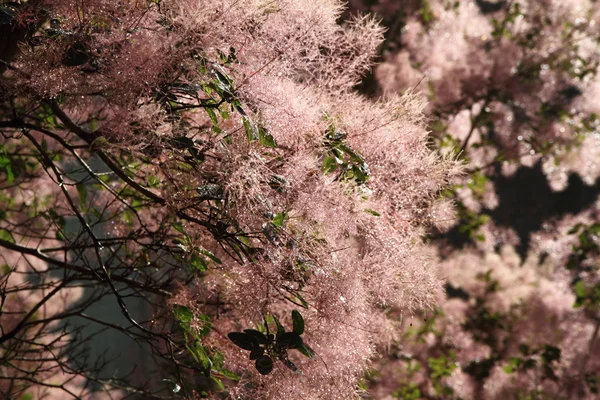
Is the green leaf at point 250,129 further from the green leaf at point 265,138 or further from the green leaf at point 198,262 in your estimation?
the green leaf at point 198,262

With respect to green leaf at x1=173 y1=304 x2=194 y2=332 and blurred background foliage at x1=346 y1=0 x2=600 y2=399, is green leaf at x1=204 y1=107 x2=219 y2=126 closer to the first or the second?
green leaf at x1=173 y1=304 x2=194 y2=332

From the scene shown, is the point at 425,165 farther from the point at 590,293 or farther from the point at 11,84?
the point at 590,293

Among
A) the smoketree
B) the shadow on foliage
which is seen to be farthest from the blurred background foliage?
the shadow on foliage

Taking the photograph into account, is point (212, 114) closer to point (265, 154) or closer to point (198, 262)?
point (265, 154)

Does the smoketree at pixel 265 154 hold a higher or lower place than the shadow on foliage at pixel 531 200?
lower

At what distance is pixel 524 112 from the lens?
15.0 ft

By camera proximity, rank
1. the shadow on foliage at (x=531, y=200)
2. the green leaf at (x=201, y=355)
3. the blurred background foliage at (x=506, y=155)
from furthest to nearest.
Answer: the shadow on foliage at (x=531, y=200), the blurred background foliage at (x=506, y=155), the green leaf at (x=201, y=355)

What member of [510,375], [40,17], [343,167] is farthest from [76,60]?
[510,375]

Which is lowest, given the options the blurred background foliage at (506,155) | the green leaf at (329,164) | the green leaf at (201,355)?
the green leaf at (201,355)

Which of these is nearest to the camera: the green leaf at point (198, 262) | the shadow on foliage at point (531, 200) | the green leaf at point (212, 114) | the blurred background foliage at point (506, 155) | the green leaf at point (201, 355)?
the green leaf at point (212, 114)

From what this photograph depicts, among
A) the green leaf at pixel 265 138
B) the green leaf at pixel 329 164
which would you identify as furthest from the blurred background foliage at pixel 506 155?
the green leaf at pixel 265 138

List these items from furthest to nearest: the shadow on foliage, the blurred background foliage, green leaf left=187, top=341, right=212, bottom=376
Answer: the shadow on foliage < the blurred background foliage < green leaf left=187, top=341, right=212, bottom=376

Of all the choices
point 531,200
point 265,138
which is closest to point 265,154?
point 265,138

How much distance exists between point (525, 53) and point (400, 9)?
0.95 metres
